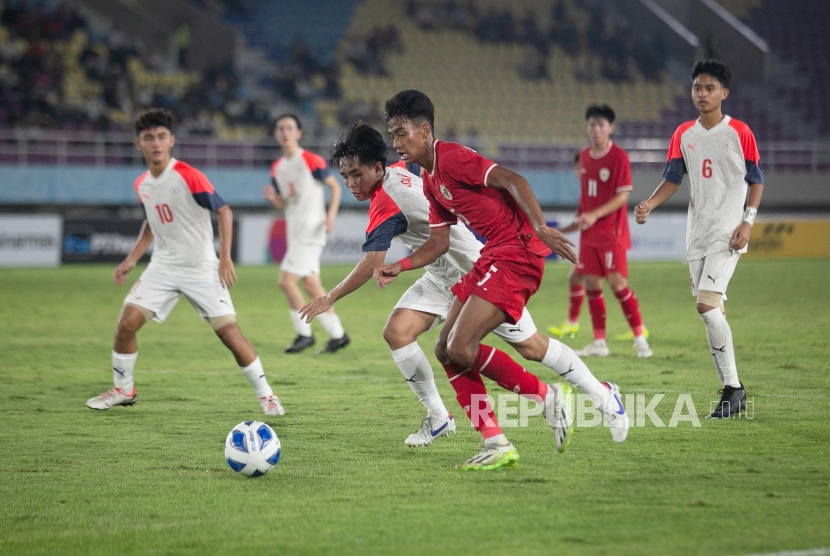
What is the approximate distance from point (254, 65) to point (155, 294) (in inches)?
838

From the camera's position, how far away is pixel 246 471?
429 cm

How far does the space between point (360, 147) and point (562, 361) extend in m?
1.59

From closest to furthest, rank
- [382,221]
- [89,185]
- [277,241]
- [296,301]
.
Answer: [382,221]
[296,301]
[277,241]
[89,185]

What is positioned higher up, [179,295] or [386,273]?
[386,273]

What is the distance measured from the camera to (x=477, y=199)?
4.39 m

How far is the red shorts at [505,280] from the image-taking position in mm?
4297

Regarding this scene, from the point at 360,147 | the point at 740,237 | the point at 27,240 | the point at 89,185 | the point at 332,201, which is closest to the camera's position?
the point at 360,147

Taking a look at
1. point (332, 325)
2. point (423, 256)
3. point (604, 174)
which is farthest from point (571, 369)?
point (332, 325)

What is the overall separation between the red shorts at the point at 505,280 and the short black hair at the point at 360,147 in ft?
2.70

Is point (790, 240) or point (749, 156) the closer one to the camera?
point (749, 156)

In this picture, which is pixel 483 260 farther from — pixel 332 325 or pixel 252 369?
pixel 332 325

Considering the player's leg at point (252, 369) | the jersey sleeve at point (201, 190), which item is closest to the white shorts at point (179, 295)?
the player's leg at point (252, 369)

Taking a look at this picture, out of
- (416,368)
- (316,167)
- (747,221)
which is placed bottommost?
(416,368)

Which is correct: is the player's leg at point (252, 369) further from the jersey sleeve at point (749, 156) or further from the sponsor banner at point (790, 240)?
the sponsor banner at point (790, 240)
